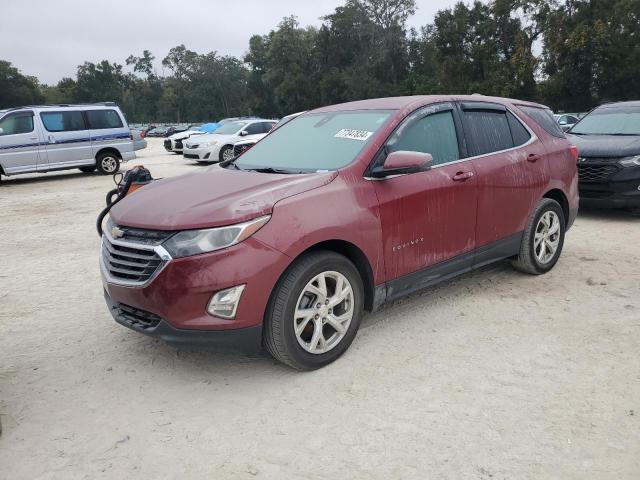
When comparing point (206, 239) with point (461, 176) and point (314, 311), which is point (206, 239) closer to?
point (314, 311)

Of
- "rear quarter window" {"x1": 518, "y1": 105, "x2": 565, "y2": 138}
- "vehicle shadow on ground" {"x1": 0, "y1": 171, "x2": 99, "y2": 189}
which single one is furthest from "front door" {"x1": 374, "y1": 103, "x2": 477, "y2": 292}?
"vehicle shadow on ground" {"x1": 0, "y1": 171, "x2": 99, "y2": 189}

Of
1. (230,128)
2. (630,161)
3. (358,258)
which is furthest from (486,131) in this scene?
(230,128)

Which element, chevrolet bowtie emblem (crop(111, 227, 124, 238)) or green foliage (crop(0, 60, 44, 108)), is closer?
chevrolet bowtie emblem (crop(111, 227, 124, 238))

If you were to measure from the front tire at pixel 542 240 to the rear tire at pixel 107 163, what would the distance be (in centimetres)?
1304

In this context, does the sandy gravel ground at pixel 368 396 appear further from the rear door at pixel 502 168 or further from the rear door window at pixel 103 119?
the rear door window at pixel 103 119

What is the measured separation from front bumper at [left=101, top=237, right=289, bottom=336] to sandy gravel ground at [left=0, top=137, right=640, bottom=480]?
1.62 feet

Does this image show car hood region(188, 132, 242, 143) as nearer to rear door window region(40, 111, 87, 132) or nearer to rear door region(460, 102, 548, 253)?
rear door window region(40, 111, 87, 132)

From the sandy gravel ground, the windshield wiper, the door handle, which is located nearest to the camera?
the sandy gravel ground

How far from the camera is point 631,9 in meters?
37.1

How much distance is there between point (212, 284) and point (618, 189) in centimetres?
642

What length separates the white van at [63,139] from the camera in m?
13.4

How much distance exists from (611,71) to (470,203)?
42567 millimetres

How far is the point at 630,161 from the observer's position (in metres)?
7.24

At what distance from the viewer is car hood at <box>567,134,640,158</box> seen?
733cm
